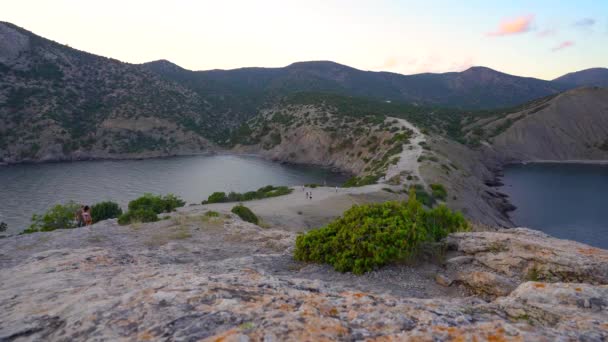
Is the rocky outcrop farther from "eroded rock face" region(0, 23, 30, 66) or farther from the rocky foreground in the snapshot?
"eroded rock face" region(0, 23, 30, 66)

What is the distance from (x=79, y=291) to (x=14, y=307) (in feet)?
2.98

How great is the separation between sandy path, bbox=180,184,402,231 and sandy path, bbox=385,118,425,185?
30.3 feet

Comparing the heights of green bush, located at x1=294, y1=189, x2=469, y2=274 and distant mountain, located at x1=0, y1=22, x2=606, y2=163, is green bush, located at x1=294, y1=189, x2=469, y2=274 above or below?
below

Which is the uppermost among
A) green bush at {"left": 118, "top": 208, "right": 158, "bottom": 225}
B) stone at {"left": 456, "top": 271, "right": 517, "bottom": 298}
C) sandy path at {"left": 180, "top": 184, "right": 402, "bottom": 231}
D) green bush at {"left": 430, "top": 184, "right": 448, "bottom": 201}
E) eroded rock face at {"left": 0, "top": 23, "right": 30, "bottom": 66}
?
eroded rock face at {"left": 0, "top": 23, "right": 30, "bottom": 66}

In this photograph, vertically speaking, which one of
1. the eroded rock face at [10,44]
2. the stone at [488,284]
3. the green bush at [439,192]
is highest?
the eroded rock face at [10,44]

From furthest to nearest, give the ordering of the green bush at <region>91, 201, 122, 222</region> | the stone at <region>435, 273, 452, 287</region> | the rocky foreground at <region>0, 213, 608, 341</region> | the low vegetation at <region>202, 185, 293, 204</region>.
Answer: the low vegetation at <region>202, 185, 293, 204</region>
the green bush at <region>91, 201, 122, 222</region>
the stone at <region>435, 273, 452, 287</region>
the rocky foreground at <region>0, 213, 608, 341</region>

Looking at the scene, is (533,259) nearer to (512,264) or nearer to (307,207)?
(512,264)

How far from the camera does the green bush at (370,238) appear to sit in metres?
8.81

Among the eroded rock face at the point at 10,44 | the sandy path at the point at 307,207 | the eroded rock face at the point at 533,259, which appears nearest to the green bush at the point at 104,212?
the sandy path at the point at 307,207

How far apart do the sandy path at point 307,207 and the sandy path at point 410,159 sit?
924 centimetres

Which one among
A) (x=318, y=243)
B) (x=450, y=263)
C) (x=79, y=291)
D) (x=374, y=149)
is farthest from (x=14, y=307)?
(x=374, y=149)

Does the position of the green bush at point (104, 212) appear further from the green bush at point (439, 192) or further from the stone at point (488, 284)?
the green bush at point (439, 192)

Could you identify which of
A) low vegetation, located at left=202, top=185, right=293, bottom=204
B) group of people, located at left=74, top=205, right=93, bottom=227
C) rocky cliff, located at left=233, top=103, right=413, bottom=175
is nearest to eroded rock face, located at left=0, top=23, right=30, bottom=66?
rocky cliff, located at left=233, top=103, right=413, bottom=175

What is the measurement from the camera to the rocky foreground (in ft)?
14.2
